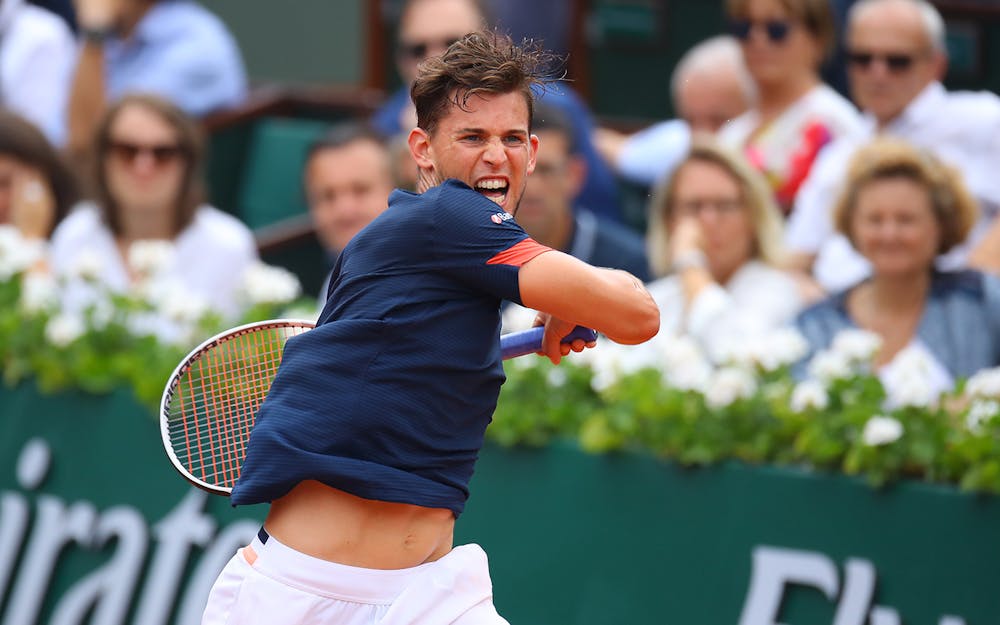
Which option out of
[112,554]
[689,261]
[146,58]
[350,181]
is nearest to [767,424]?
[689,261]

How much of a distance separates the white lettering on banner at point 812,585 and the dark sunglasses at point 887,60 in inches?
90.8

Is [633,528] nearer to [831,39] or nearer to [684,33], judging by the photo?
[831,39]

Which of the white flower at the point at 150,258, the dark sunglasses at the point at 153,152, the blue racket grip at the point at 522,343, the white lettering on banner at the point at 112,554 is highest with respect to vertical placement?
the dark sunglasses at the point at 153,152

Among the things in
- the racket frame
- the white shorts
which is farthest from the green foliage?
the white shorts

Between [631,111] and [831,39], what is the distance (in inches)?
107

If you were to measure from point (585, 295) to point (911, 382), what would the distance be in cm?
179

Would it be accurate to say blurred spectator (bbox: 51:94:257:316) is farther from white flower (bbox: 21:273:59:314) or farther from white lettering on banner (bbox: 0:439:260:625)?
white lettering on banner (bbox: 0:439:260:625)

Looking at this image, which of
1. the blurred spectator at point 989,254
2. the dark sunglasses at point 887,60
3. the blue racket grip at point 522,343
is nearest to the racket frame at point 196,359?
the blue racket grip at point 522,343

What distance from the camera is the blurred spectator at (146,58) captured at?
8383 millimetres

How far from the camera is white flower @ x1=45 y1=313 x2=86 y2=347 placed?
5.82 meters

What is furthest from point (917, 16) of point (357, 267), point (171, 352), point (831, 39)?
point (357, 267)

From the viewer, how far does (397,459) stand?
10.1 feet

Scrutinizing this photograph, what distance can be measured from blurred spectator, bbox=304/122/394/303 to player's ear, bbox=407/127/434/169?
3515 mm

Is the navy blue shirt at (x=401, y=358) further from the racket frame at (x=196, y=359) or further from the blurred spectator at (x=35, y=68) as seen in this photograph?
the blurred spectator at (x=35, y=68)
